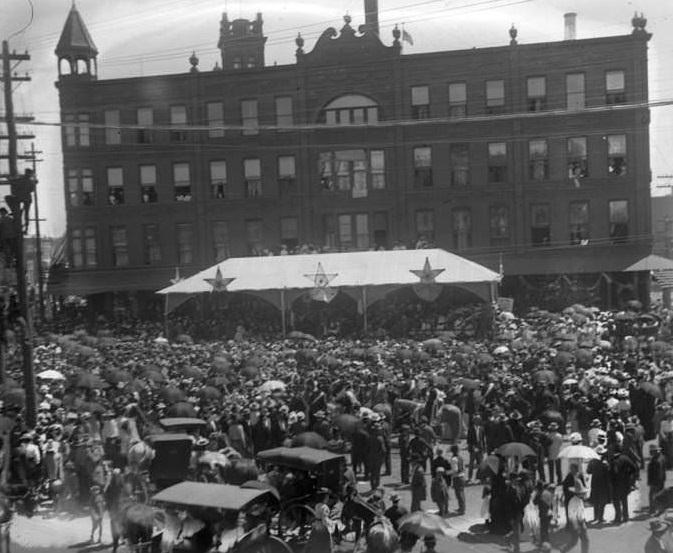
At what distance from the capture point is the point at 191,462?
14.8 meters

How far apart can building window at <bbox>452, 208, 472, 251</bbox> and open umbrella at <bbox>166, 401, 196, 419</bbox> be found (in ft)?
99.1

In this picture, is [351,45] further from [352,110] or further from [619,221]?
[619,221]

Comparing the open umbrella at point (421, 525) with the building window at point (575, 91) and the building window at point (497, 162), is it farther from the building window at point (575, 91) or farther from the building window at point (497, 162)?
the building window at point (575, 91)

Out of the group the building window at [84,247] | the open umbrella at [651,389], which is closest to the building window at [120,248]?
the building window at [84,247]

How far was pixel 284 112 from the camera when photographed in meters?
47.9

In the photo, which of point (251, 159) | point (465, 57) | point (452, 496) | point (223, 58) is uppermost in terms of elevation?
point (223, 58)

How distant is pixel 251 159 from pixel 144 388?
2988 centimetres

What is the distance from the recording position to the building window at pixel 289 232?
157ft

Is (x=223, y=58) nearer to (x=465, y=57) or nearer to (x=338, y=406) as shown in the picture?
(x=465, y=57)

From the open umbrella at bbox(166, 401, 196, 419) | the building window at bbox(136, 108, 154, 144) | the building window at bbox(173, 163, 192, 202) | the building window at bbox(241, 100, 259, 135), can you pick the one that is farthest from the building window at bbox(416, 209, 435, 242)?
the open umbrella at bbox(166, 401, 196, 419)

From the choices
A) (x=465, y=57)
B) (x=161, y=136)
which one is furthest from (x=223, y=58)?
(x=465, y=57)

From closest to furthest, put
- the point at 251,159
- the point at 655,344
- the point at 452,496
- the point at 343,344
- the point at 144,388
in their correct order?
the point at 452,496 < the point at 144,388 < the point at 655,344 < the point at 343,344 < the point at 251,159

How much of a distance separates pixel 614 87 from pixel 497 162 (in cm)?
680

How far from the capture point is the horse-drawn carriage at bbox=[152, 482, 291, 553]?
10641 millimetres
